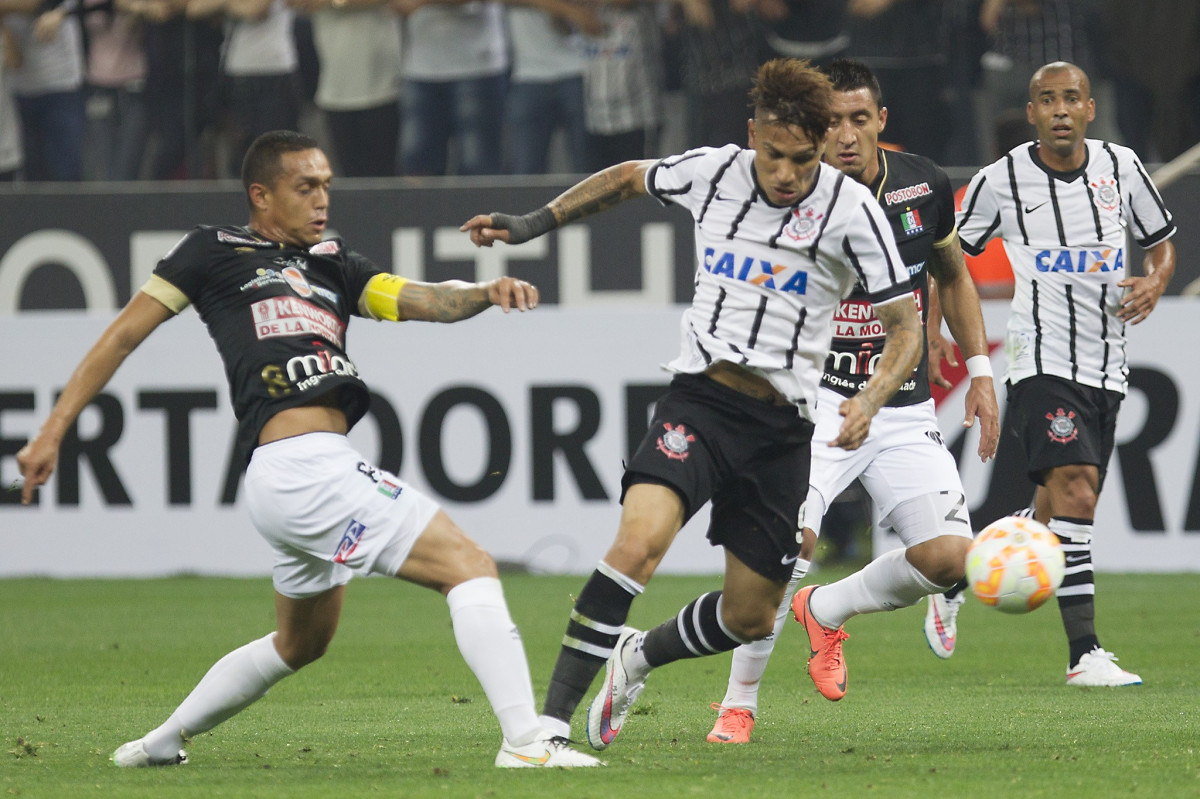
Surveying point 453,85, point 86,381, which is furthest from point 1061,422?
point 453,85

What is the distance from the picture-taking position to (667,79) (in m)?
13.2

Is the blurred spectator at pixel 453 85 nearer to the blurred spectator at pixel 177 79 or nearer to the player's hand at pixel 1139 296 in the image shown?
the blurred spectator at pixel 177 79

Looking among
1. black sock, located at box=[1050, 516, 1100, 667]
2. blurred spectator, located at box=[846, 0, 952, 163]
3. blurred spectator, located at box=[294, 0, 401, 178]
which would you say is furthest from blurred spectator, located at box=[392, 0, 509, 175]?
black sock, located at box=[1050, 516, 1100, 667]

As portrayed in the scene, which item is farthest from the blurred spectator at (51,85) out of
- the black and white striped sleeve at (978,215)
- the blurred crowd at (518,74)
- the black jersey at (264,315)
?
the black jersey at (264,315)

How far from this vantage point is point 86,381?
4957mm

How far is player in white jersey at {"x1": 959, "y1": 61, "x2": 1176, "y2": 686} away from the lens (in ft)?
25.3

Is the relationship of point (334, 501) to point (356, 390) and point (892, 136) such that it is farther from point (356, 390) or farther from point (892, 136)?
point (892, 136)

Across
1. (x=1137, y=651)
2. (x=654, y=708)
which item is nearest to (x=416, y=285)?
(x=654, y=708)

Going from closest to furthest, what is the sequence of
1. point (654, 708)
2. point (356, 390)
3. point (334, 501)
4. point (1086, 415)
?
point (334, 501), point (356, 390), point (654, 708), point (1086, 415)

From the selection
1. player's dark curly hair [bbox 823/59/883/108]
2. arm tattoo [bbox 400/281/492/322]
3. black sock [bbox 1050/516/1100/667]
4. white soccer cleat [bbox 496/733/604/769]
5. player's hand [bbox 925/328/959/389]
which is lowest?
black sock [bbox 1050/516/1100/667]

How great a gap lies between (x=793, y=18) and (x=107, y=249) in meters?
5.72

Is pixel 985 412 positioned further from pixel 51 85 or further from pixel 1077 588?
pixel 51 85

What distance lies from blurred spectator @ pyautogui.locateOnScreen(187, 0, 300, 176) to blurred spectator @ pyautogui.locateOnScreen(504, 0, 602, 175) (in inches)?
70.7

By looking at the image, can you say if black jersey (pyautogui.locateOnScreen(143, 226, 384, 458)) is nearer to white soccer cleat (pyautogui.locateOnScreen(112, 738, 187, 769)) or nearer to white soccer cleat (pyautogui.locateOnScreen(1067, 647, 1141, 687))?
white soccer cleat (pyautogui.locateOnScreen(112, 738, 187, 769))
